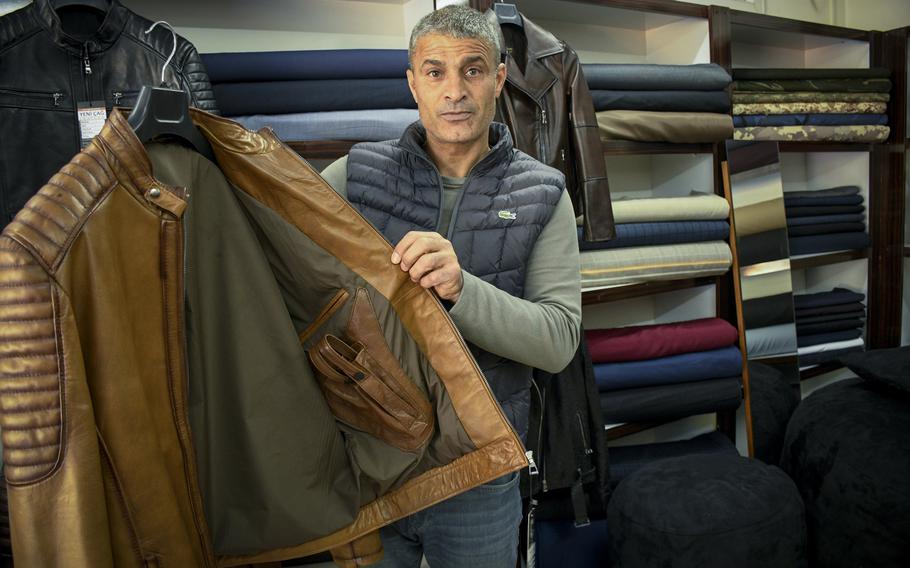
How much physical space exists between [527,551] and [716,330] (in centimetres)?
153

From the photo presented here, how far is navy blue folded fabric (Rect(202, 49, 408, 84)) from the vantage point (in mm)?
1952

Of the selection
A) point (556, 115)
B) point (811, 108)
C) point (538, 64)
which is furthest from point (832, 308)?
point (538, 64)

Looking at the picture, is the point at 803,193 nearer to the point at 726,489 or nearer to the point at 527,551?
the point at 726,489

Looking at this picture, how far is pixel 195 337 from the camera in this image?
3.09 ft

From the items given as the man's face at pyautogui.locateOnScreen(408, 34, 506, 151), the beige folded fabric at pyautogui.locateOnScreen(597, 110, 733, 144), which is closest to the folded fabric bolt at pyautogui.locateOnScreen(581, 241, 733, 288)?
the beige folded fabric at pyautogui.locateOnScreen(597, 110, 733, 144)

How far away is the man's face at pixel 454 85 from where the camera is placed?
124 centimetres

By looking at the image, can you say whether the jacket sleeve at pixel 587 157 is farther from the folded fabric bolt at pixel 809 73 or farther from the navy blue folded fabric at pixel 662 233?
the folded fabric bolt at pixel 809 73

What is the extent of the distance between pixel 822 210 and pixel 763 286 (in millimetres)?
717

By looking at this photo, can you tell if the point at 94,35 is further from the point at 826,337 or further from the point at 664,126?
the point at 826,337

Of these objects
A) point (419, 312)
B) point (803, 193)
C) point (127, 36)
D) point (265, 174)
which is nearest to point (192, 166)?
point (265, 174)

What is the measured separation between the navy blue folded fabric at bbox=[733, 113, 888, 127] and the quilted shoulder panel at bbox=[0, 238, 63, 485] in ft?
9.64

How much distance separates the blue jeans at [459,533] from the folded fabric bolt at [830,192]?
8.95 ft

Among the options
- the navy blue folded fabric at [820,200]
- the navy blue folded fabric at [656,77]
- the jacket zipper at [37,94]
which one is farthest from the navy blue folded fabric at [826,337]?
the jacket zipper at [37,94]

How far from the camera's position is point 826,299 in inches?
136
